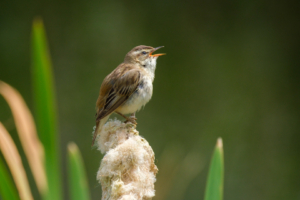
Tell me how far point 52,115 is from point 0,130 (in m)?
0.22

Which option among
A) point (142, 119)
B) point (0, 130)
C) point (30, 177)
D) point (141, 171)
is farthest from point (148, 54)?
point (30, 177)

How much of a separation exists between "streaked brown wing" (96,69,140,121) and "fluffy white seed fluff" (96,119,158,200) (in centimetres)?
46

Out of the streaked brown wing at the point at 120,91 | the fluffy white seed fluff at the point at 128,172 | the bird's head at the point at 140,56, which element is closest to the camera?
the fluffy white seed fluff at the point at 128,172

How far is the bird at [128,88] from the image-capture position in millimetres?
1551

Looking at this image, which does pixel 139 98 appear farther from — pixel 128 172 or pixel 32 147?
pixel 32 147

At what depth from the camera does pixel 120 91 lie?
1.61 m

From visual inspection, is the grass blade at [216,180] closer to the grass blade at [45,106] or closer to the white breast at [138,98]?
the grass blade at [45,106]

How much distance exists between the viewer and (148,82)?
1.74 metres

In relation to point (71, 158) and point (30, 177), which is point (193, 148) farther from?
point (71, 158)

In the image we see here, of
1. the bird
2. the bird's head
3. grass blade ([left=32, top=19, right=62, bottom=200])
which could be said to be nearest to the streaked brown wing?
the bird

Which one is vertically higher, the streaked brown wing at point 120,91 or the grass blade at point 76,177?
the streaked brown wing at point 120,91

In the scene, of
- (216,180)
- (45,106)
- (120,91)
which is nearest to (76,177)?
(45,106)

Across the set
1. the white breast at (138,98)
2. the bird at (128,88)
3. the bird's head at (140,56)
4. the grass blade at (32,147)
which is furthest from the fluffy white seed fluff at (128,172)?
the bird's head at (140,56)

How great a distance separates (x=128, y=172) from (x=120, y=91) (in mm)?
671
